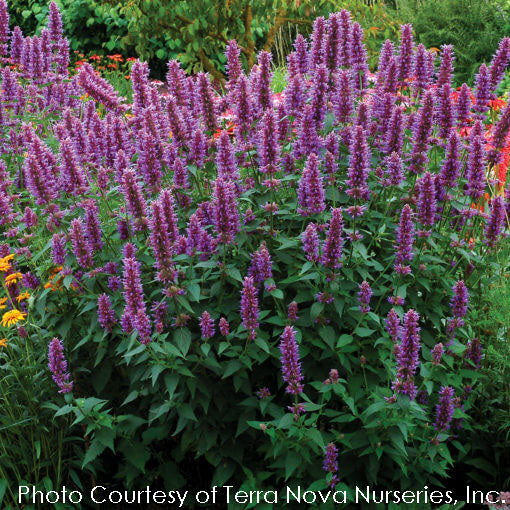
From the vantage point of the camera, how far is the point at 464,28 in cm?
1054

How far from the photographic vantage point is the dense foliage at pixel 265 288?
3092 millimetres

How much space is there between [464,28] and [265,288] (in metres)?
8.94

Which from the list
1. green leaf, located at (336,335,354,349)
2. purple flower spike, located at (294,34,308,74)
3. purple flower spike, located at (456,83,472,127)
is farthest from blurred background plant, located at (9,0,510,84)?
green leaf, located at (336,335,354,349)

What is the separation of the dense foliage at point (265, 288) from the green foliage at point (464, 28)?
268 inches

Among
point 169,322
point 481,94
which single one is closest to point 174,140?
point 169,322

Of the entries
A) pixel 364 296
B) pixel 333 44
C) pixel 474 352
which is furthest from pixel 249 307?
pixel 333 44

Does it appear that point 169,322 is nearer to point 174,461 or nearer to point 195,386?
point 195,386

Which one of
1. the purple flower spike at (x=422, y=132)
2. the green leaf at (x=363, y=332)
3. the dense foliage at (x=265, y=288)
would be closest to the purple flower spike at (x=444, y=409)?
the dense foliage at (x=265, y=288)

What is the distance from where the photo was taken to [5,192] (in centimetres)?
404

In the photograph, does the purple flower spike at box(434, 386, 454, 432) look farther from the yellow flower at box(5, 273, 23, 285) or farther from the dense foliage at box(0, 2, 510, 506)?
the yellow flower at box(5, 273, 23, 285)

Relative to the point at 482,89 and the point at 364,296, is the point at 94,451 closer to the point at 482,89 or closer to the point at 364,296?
the point at 364,296

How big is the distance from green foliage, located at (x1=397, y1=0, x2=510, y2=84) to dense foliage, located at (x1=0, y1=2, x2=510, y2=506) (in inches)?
268

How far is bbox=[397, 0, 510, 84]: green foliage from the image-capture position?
10.0m

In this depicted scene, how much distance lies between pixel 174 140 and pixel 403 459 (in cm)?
208
